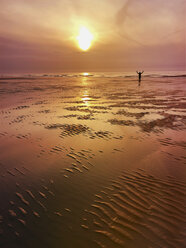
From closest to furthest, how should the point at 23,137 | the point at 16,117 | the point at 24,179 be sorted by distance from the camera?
the point at 24,179 → the point at 23,137 → the point at 16,117

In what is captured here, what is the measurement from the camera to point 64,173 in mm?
5270

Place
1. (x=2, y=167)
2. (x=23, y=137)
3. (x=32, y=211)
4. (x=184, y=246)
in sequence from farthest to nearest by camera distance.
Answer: (x=23, y=137) < (x=2, y=167) < (x=32, y=211) < (x=184, y=246)

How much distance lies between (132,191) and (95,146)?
2.93 m

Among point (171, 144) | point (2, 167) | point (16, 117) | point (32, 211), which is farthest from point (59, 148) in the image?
point (16, 117)

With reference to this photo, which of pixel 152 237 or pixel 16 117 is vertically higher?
pixel 16 117

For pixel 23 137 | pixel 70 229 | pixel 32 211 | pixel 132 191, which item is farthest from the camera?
pixel 23 137

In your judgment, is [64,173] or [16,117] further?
[16,117]

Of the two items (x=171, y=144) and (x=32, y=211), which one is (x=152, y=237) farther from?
(x=171, y=144)

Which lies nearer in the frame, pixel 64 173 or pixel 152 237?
pixel 152 237

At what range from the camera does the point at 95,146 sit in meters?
7.08

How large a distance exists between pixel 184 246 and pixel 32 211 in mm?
3055

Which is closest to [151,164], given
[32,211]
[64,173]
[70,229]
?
[64,173]

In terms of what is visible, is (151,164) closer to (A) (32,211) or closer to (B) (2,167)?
(A) (32,211)

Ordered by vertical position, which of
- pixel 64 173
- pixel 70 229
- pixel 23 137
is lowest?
pixel 70 229
